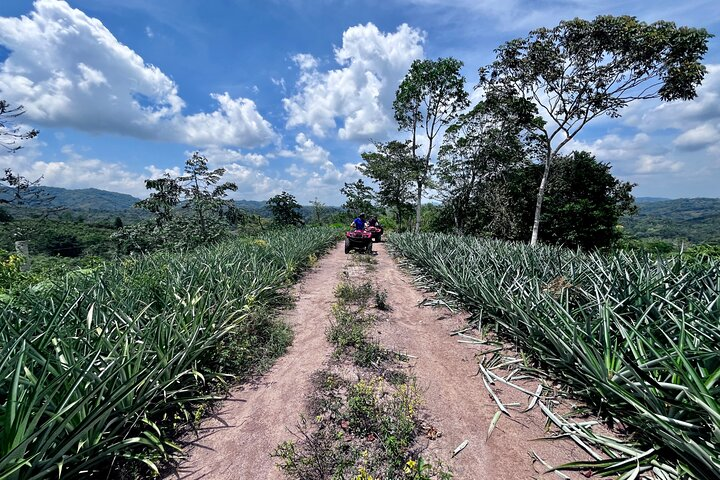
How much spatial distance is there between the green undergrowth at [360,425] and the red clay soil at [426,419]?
0.35 feet

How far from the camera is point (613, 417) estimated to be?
209 centimetres

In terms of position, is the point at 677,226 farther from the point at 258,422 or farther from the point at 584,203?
the point at 258,422

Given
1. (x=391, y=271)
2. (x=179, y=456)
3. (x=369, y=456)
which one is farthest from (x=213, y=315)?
(x=391, y=271)

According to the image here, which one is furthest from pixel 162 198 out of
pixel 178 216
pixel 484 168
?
pixel 484 168

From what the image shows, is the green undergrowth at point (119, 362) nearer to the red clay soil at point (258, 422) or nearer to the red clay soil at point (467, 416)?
the red clay soil at point (258, 422)

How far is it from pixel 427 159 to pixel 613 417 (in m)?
19.1

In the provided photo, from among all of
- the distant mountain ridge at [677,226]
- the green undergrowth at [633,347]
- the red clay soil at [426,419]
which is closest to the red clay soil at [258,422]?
the red clay soil at [426,419]

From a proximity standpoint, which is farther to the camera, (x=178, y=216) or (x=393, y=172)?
(x=393, y=172)

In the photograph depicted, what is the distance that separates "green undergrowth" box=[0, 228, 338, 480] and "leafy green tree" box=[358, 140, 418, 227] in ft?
57.6

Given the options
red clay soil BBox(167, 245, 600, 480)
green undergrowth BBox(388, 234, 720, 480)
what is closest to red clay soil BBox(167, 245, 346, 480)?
red clay soil BBox(167, 245, 600, 480)

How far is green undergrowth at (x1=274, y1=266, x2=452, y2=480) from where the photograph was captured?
178 centimetres

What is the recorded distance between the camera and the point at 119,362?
2039 mm

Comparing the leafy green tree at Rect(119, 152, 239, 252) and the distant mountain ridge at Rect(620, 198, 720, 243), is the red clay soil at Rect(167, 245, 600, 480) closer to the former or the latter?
the distant mountain ridge at Rect(620, 198, 720, 243)

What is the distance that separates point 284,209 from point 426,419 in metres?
18.0
